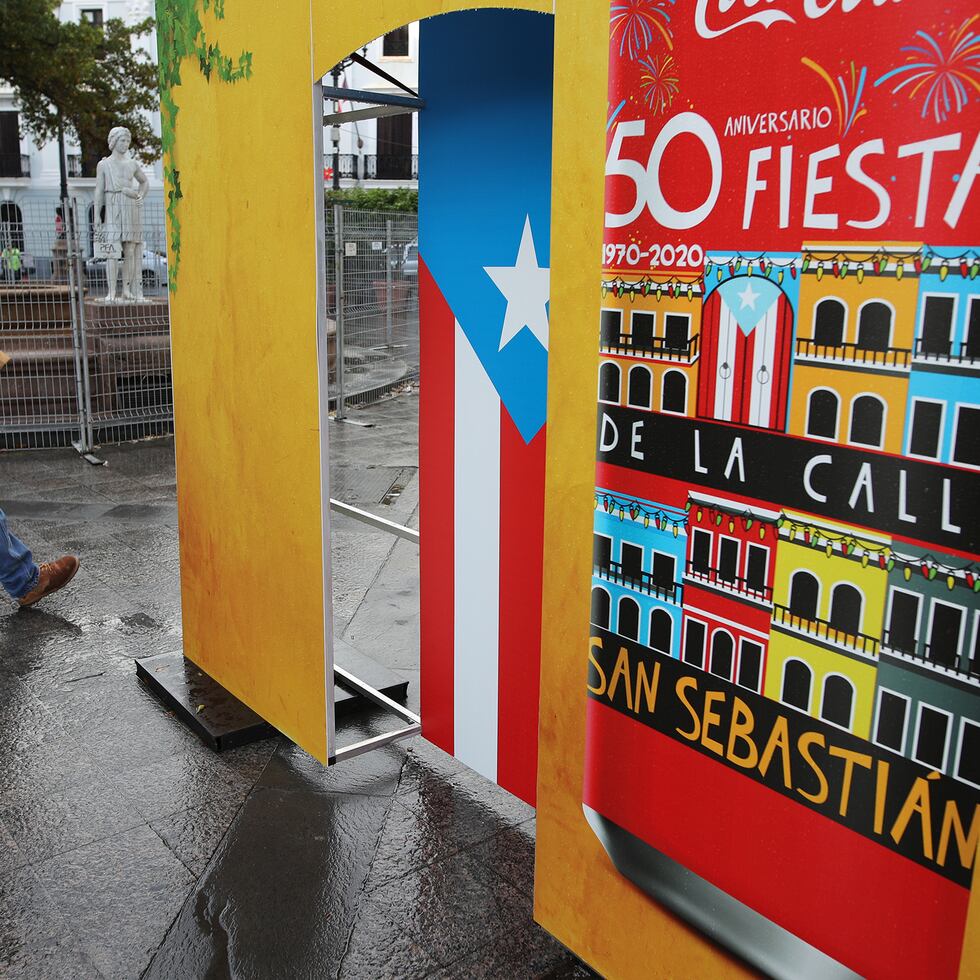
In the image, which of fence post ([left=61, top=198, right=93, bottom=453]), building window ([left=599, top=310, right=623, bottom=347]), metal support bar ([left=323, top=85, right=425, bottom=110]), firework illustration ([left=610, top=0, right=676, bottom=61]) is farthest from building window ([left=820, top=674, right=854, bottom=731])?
fence post ([left=61, top=198, right=93, bottom=453])

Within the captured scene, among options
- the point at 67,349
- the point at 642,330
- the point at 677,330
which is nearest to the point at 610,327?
the point at 642,330

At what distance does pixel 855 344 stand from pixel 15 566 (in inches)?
199

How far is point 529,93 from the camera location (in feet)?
10.3

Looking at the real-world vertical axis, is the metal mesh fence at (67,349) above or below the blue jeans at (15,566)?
above

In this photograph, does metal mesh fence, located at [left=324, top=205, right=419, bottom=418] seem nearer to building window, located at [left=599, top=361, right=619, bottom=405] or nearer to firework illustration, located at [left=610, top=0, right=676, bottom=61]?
building window, located at [left=599, top=361, right=619, bottom=405]

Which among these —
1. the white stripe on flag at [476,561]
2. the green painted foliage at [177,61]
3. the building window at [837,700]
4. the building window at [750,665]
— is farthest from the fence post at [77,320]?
the building window at [837,700]

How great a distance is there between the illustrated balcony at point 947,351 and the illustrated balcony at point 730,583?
0.60m

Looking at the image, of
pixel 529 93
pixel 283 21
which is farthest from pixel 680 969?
pixel 283 21

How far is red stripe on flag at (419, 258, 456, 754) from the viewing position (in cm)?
369

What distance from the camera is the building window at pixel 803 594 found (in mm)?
2098

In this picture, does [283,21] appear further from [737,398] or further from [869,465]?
[869,465]

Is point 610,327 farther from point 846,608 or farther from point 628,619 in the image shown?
point 846,608

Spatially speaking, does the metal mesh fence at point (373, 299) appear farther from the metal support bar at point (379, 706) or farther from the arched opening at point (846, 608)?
the arched opening at point (846, 608)

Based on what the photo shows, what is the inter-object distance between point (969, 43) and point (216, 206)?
3.03 m
